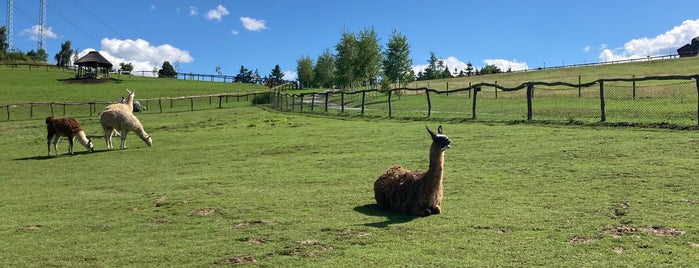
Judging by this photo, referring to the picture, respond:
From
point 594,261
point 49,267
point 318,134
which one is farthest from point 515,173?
point 318,134

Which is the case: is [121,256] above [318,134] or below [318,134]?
below

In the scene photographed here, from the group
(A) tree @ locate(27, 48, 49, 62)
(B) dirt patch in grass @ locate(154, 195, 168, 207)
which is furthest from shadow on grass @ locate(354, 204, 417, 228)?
(A) tree @ locate(27, 48, 49, 62)

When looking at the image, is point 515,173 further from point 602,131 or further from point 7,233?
point 7,233

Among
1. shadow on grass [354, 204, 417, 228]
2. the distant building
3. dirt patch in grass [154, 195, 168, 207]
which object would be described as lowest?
dirt patch in grass [154, 195, 168, 207]

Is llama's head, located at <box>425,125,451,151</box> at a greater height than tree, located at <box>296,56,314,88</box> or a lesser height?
lesser

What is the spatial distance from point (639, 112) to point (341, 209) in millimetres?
17042

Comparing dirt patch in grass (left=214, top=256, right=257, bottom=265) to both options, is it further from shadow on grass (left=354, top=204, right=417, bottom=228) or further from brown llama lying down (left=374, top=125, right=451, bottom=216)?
brown llama lying down (left=374, top=125, right=451, bottom=216)

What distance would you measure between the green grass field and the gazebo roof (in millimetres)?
60875

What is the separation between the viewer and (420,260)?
17.4 ft

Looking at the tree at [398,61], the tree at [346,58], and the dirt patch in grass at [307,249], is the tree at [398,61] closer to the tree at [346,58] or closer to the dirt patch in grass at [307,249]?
the tree at [346,58]

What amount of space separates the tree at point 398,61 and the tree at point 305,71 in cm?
4425

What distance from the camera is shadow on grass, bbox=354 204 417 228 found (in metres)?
6.92

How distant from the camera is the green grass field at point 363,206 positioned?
5.62 metres

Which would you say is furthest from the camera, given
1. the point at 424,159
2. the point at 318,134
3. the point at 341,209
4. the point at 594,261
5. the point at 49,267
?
the point at 318,134
